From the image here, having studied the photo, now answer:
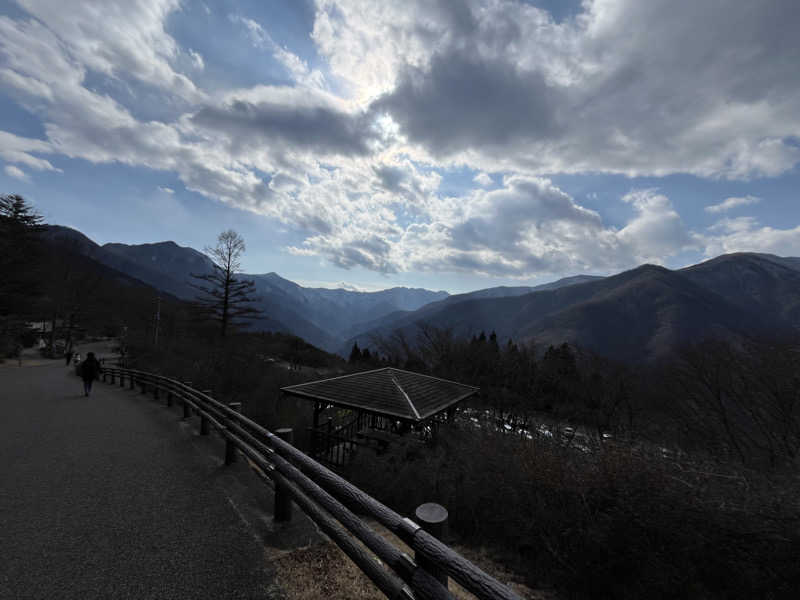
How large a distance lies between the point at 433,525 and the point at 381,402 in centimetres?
858

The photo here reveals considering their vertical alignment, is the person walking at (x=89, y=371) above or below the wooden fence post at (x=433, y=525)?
below

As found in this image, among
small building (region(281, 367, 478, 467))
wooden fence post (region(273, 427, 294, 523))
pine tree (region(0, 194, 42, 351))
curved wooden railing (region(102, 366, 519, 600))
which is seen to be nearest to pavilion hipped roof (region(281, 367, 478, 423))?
small building (region(281, 367, 478, 467))

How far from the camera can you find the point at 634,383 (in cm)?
2517

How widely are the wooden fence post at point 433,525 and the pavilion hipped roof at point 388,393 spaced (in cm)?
719

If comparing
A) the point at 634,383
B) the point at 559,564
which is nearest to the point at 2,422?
the point at 559,564

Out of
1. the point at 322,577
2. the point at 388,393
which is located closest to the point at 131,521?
the point at 322,577

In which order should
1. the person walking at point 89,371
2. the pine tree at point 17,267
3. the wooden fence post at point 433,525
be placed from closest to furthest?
the wooden fence post at point 433,525, the person walking at point 89,371, the pine tree at point 17,267

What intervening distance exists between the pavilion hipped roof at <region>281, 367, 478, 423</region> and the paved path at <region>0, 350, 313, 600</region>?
484cm

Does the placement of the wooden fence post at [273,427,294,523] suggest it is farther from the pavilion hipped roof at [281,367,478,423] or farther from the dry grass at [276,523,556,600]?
the pavilion hipped roof at [281,367,478,423]

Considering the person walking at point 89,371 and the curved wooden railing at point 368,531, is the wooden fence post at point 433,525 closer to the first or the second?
the curved wooden railing at point 368,531

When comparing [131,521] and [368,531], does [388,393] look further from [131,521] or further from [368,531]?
[368,531]

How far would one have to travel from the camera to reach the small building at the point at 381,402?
9.91 m

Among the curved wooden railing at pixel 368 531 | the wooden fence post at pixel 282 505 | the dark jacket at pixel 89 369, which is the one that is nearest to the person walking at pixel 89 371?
the dark jacket at pixel 89 369

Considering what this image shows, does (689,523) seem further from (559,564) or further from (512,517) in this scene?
(512,517)
